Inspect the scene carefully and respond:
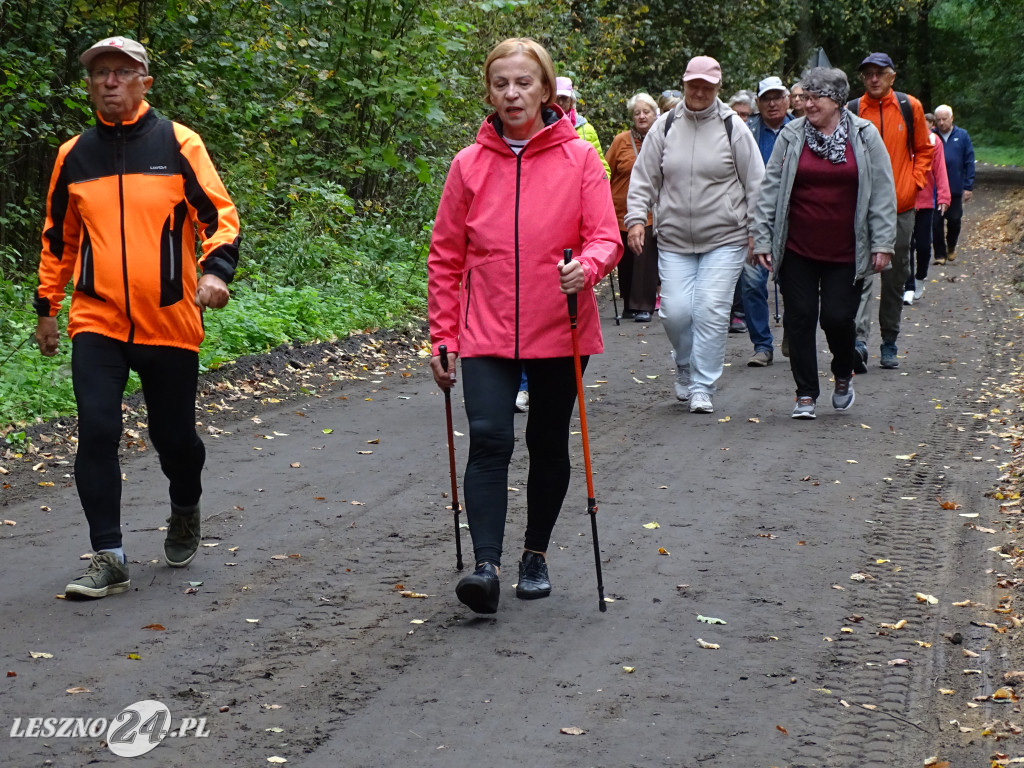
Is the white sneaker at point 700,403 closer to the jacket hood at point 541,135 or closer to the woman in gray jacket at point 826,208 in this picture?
the woman in gray jacket at point 826,208

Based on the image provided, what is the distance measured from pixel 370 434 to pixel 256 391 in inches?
66.3

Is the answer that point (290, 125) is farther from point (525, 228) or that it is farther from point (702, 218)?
point (525, 228)

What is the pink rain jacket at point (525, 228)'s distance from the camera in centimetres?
522

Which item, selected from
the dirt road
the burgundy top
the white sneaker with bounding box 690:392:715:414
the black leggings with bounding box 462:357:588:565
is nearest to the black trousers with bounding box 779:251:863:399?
the burgundy top

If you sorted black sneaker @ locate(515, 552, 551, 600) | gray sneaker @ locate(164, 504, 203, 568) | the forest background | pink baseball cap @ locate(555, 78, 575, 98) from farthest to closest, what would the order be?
the forest background < pink baseball cap @ locate(555, 78, 575, 98) < gray sneaker @ locate(164, 504, 203, 568) < black sneaker @ locate(515, 552, 551, 600)

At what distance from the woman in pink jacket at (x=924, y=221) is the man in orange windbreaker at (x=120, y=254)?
7.39m

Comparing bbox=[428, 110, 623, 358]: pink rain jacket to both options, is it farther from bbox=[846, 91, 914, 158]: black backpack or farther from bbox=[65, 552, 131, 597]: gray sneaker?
bbox=[846, 91, 914, 158]: black backpack

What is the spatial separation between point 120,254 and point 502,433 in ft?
5.60

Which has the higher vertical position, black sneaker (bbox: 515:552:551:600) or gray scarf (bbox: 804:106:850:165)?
gray scarf (bbox: 804:106:850:165)

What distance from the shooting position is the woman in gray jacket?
29.6ft

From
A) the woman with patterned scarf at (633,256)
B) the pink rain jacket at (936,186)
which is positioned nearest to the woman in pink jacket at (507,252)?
the pink rain jacket at (936,186)

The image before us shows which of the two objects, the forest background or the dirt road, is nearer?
the dirt road

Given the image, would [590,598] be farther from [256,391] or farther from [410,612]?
[256,391]

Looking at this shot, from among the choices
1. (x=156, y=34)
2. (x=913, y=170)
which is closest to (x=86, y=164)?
(x=913, y=170)
